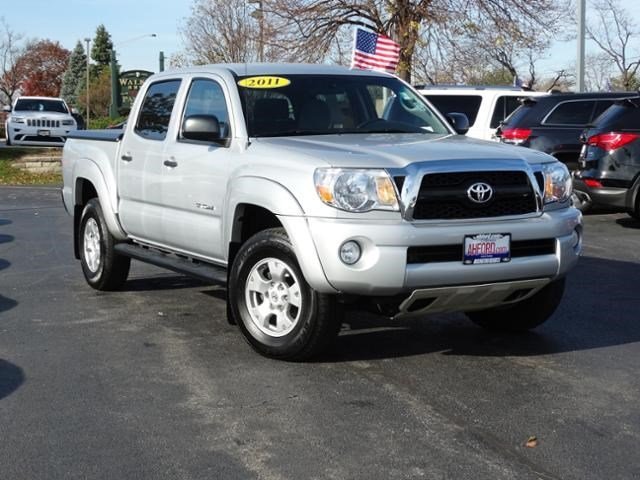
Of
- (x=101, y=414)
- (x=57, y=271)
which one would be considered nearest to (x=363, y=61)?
(x=57, y=271)

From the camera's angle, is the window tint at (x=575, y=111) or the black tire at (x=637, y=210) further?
the window tint at (x=575, y=111)

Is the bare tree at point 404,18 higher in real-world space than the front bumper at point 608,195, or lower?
higher

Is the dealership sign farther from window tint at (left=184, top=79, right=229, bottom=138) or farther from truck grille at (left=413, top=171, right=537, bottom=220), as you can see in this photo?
truck grille at (left=413, top=171, right=537, bottom=220)

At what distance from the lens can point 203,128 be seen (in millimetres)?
6246

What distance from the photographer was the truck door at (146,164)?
7.14m

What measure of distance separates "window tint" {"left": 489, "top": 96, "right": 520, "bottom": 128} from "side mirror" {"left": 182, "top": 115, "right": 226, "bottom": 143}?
10805mm

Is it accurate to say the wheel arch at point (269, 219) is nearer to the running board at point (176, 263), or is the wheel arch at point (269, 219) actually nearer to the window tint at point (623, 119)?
the running board at point (176, 263)

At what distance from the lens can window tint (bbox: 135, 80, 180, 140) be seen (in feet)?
24.1

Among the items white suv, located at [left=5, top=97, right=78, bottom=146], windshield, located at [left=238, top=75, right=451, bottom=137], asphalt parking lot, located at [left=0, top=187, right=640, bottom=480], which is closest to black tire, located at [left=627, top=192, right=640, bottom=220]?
asphalt parking lot, located at [left=0, top=187, right=640, bottom=480]

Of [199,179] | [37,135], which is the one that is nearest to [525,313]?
[199,179]

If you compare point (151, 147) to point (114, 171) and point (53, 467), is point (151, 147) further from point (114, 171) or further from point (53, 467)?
point (53, 467)

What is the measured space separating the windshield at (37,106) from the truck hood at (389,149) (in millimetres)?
23971

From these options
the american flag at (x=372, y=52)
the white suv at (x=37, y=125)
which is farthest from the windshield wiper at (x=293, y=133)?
the white suv at (x=37, y=125)

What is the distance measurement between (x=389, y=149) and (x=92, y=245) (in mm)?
3710
